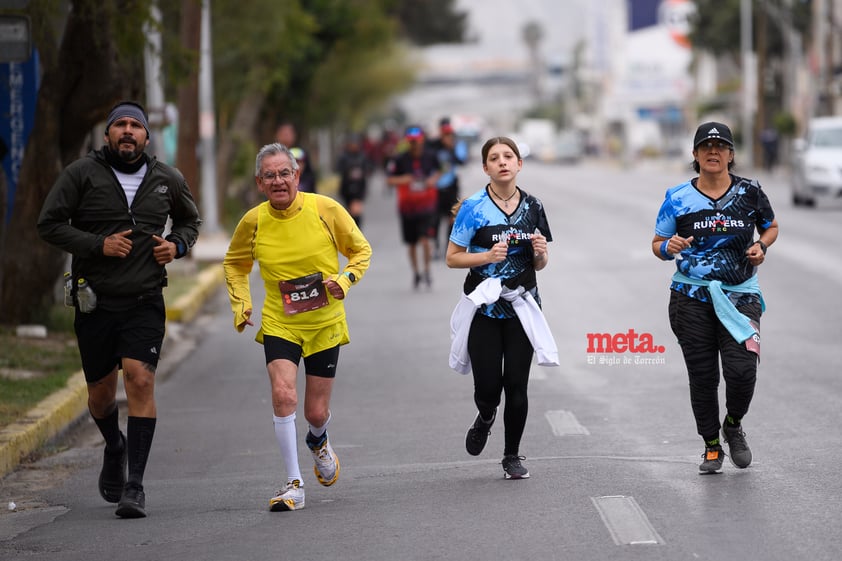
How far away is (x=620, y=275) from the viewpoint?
2011cm

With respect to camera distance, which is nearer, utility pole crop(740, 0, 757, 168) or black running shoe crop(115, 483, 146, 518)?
black running shoe crop(115, 483, 146, 518)

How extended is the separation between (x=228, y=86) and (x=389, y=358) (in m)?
20.9

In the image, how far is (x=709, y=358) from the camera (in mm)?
8203

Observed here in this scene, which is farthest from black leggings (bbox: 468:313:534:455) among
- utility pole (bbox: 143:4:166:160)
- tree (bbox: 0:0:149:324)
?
utility pole (bbox: 143:4:166:160)

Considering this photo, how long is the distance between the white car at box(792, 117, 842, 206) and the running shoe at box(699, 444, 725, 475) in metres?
24.8

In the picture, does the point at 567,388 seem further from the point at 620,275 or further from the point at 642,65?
the point at 642,65

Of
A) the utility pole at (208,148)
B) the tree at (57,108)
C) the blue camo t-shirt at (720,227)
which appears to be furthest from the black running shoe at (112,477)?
the utility pole at (208,148)

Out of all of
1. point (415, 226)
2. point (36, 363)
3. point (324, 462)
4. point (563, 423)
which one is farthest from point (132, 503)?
point (415, 226)

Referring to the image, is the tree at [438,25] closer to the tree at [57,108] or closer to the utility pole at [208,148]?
the utility pole at [208,148]

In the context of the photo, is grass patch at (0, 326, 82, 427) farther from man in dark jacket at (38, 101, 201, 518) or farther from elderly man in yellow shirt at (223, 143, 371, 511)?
elderly man in yellow shirt at (223, 143, 371, 511)

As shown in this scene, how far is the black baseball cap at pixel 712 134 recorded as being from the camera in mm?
7957

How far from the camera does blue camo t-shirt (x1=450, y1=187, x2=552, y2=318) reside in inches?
317

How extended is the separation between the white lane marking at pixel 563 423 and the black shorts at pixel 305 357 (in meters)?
2.26

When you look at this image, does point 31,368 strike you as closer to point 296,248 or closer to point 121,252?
point 121,252
